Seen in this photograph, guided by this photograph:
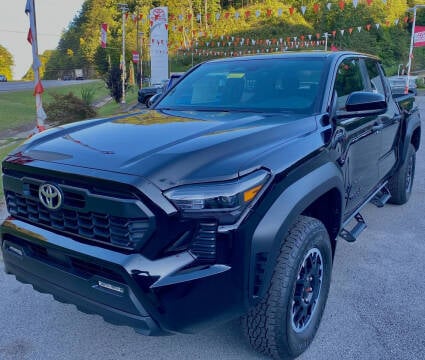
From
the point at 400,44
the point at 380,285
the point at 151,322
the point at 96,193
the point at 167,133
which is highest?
the point at 400,44

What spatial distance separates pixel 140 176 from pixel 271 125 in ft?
3.35

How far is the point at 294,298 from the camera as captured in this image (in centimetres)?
247

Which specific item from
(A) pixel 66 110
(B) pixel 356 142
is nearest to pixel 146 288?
(B) pixel 356 142

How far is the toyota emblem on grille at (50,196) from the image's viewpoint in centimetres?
217

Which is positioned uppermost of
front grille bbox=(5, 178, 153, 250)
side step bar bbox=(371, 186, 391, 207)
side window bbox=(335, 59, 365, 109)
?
side window bbox=(335, 59, 365, 109)

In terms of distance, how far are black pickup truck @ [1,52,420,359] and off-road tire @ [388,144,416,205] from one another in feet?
7.55

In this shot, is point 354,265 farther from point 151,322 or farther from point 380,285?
point 151,322

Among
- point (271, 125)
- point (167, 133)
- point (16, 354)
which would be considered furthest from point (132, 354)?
point (271, 125)

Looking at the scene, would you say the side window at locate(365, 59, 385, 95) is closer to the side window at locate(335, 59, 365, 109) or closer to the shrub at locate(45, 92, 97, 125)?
the side window at locate(335, 59, 365, 109)

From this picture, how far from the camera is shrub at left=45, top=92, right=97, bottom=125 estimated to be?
547 inches

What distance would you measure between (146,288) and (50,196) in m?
0.74

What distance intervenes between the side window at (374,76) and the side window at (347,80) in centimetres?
33

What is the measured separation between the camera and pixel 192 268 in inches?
→ 75.7

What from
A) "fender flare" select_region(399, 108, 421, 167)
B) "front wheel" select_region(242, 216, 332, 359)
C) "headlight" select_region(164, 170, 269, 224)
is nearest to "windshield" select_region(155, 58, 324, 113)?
"front wheel" select_region(242, 216, 332, 359)
